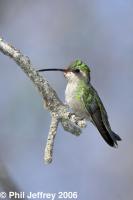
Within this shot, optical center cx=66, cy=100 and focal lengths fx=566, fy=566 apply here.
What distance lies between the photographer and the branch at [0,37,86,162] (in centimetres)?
181

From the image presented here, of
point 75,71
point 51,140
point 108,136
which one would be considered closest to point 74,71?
point 75,71

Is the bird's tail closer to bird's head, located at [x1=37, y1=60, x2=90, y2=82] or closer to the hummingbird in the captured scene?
the hummingbird

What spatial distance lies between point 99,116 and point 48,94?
0.39 m

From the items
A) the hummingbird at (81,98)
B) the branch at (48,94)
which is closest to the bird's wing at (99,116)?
the hummingbird at (81,98)

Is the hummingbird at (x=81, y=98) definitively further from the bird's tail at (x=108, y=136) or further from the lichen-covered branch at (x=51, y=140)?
the lichen-covered branch at (x=51, y=140)

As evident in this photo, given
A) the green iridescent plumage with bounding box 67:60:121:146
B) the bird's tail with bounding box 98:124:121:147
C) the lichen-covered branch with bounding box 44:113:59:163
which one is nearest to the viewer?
the lichen-covered branch with bounding box 44:113:59:163

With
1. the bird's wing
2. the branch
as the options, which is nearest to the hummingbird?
the bird's wing

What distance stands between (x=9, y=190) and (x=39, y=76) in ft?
1.27

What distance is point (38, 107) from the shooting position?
5.83 metres

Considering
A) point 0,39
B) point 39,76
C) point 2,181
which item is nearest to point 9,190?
point 2,181

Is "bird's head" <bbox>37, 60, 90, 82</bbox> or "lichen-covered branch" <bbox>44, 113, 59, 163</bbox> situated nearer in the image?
"lichen-covered branch" <bbox>44, 113, 59, 163</bbox>

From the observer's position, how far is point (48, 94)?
1903 millimetres

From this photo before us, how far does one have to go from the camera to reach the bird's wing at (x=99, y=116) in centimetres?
204

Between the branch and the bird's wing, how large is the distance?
0.11 metres
